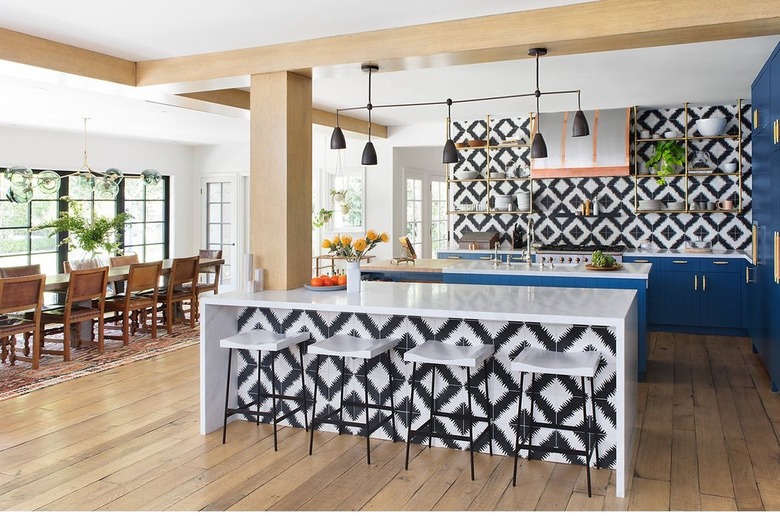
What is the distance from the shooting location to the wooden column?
482 centimetres

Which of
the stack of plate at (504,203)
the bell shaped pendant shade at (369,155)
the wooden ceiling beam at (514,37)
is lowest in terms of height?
the stack of plate at (504,203)

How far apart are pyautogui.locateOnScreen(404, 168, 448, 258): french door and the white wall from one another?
372cm

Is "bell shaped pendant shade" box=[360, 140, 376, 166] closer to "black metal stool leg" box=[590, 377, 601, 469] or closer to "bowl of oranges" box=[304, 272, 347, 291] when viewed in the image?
"bowl of oranges" box=[304, 272, 347, 291]

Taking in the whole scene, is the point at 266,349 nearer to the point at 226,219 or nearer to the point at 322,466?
the point at 322,466

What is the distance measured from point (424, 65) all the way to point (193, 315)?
4.78 meters

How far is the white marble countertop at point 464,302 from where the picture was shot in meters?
3.63

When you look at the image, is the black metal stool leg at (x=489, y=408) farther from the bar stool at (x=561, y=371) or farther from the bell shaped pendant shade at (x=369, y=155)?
the bell shaped pendant shade at (x=369, y=155)

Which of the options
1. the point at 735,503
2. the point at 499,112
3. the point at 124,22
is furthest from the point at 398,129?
the point at 735,503

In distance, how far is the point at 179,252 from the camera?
37.9ft

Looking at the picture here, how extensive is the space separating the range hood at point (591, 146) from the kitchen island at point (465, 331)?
12.8 ft

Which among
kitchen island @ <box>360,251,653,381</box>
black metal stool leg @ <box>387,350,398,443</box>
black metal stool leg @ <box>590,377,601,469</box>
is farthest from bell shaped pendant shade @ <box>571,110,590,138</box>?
black metal stool leg @ <box>387,350,398,443</box>

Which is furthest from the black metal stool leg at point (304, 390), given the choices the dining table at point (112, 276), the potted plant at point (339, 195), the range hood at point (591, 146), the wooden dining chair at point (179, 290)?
the potted plant at point (339, 195)

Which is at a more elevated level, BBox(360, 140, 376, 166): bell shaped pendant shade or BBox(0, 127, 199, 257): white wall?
BBox(0, 127, 199, 257): white wall
